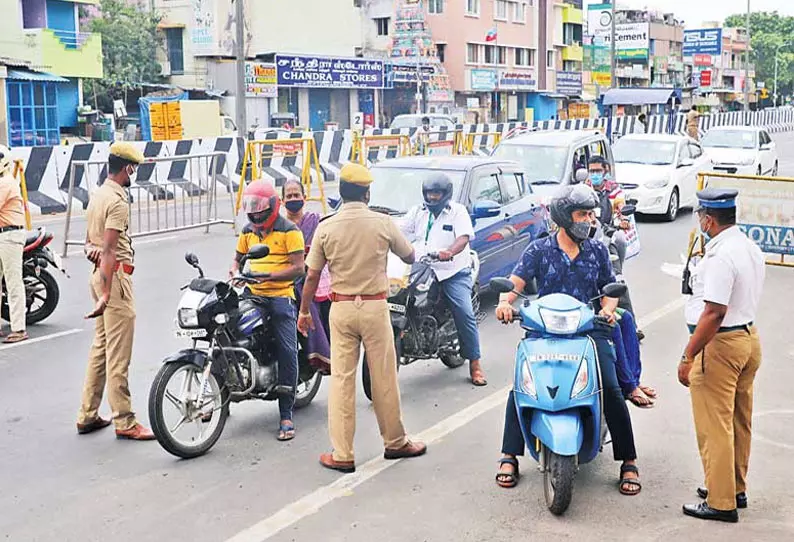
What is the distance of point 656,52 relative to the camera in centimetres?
10169

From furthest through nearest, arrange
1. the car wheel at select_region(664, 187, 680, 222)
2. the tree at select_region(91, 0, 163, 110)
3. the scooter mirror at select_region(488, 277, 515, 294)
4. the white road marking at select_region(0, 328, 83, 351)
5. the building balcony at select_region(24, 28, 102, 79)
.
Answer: the tree at select_region(91, 0, 163, 110)
the building balcony at select_region(24, 28, 102, 79)
the car wheel at select_region(664, 187, 680, 222)
the white road marking at select_region(0, 328, 83, 351)
the scooter mirror at select_region(488, 277, 515, 294)

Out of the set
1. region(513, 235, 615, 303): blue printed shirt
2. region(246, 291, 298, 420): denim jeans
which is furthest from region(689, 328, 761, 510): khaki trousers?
region(246, 291, 298, 420): denim jeans

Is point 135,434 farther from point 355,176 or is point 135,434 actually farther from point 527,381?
point 527,381

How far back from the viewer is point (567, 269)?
5.50 meters

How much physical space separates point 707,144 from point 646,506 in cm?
2075

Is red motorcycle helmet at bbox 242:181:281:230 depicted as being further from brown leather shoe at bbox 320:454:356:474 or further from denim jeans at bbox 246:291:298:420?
brown leather shoe at bbox 320:454:356:474

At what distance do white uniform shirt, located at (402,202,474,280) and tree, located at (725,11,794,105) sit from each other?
388 ft

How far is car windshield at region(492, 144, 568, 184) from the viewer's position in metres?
14.2

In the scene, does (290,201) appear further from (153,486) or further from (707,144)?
(707,144)

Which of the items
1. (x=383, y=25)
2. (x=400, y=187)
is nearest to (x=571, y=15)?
(x=383, y=25)

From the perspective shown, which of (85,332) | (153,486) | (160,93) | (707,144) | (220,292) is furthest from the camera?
(160,93)

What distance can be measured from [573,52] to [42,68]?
51424 mm

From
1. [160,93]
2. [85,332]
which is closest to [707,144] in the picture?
[85,332]

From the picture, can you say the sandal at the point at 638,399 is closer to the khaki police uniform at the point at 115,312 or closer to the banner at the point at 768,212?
the khaki police uniform at the point at 115,312
